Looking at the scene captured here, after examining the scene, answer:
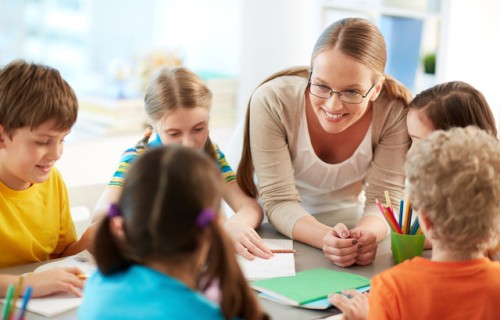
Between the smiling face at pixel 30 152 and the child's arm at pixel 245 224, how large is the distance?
41 cm

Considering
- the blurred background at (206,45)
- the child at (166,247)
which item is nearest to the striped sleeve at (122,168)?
the child at (166,247)

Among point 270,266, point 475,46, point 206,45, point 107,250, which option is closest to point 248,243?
point 270,266

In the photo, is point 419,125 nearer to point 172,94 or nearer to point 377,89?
point 377,89

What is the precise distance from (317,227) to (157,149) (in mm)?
818

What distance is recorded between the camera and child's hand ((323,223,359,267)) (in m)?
1.66

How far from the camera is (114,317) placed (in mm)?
1031

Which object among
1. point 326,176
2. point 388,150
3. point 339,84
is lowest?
point 326,176

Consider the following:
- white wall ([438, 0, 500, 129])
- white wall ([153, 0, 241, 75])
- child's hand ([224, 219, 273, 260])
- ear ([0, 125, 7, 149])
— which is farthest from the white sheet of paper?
white wall ([153, 0, 241, 75])

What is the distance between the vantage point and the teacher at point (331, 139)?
1.77 metres

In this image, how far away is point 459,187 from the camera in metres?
1.24

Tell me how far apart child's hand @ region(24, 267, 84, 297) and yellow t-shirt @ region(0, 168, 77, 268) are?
0.23 metres

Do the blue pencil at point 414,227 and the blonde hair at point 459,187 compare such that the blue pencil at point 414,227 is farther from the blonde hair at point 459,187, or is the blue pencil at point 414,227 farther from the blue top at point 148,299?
the blue top at point 148,299

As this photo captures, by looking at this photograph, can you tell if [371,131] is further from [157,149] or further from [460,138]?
[157,149]

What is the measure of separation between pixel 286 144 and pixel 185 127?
29cm
